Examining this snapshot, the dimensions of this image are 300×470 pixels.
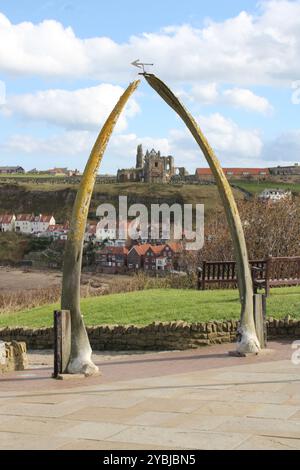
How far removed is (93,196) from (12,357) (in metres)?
125

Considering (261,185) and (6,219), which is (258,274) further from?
(261,185)

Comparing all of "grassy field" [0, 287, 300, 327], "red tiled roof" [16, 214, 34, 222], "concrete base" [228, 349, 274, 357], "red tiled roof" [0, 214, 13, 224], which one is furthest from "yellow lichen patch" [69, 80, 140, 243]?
"red tiled roof" [16, 214, 34, 222]

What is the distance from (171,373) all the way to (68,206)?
132212mm

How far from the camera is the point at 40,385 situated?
10.1 meters

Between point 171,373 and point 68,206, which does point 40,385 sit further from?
point 68,206

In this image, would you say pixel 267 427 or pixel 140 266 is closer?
pixel 267 427

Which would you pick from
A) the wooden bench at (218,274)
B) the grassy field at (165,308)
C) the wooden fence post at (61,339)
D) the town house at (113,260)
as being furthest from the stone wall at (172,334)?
the town house at (113,260)

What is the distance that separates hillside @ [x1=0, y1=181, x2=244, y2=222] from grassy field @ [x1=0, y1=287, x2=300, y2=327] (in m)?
88.4

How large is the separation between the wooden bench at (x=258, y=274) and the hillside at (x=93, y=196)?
272 ft

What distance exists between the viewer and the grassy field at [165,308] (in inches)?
625

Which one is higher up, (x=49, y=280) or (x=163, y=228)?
(x=163, y=228)

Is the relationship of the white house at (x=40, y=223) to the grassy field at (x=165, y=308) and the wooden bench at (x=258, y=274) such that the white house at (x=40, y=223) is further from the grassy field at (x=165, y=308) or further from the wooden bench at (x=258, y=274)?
the grassy field at (x=165, y=308)
